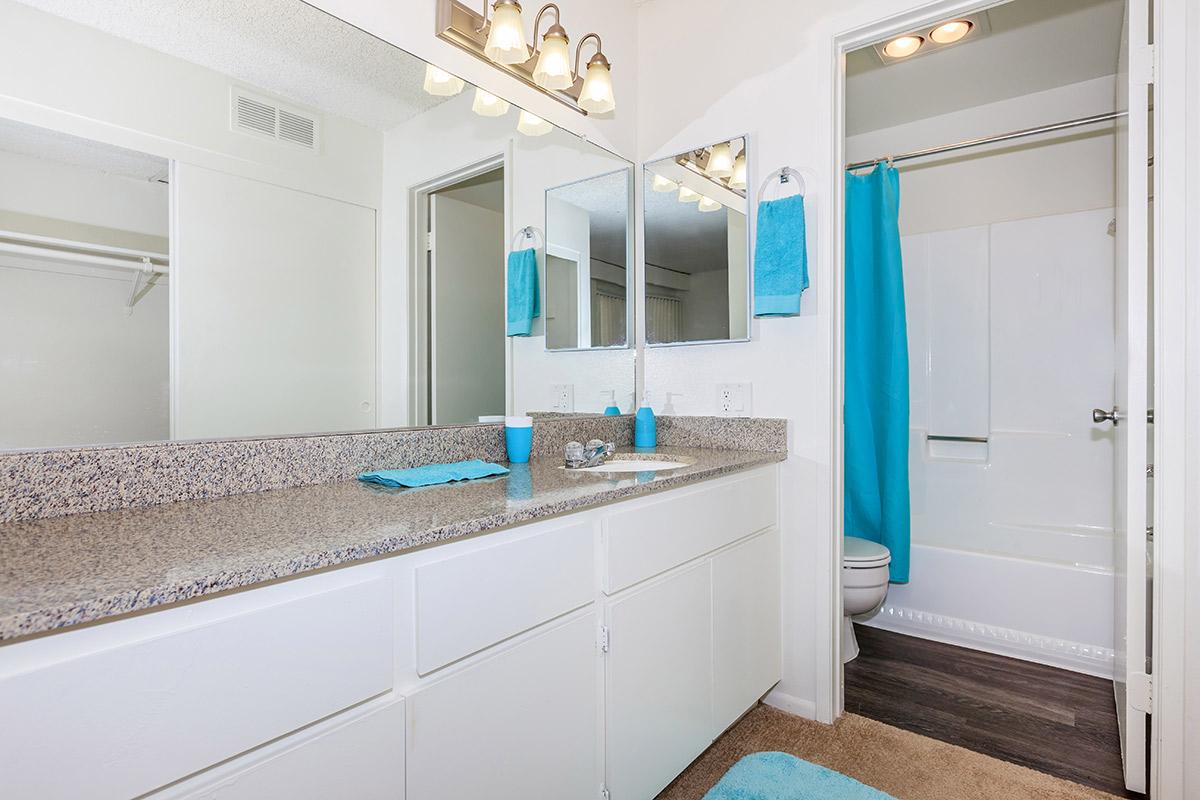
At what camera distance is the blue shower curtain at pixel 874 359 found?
2613mm

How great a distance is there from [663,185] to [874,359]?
120cm

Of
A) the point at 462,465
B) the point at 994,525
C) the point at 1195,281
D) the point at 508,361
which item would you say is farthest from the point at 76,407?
the point at 994,525

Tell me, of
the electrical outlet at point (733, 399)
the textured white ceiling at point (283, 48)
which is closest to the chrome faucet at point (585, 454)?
the electrical outlet at point (733, 399)

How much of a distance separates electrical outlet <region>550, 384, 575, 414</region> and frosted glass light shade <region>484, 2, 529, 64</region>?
3.16 feet

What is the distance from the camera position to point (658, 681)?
1443 millimetres

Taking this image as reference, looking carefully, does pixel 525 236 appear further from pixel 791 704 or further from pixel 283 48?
pixel 791 704

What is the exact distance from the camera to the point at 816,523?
77.1 inches

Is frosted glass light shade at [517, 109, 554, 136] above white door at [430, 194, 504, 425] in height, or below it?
above

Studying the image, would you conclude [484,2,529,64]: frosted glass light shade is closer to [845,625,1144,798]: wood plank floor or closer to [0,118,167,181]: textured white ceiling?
[0,118,167,181]: textured white ceiling

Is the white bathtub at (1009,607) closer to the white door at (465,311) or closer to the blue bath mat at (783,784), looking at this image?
the blue bath mat at (783,784)

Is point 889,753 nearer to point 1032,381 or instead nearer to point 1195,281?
point 1195,281

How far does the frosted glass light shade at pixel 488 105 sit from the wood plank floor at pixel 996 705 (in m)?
2.17

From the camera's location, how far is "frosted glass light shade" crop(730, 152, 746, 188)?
207cm

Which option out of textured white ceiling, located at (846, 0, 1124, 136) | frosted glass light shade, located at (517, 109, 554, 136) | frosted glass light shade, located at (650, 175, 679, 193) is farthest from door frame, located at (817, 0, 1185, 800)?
frosted glass light shade, located at (517, 109, 554, 136)
